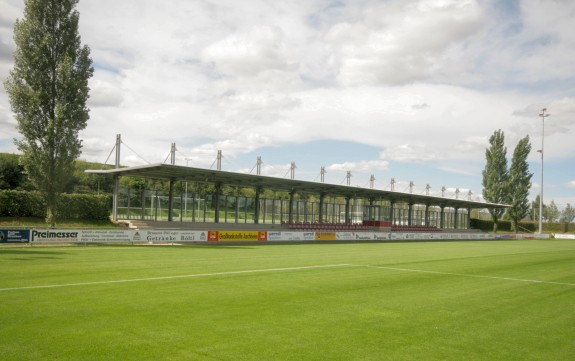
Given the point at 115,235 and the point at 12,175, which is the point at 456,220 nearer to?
the point at 115,235

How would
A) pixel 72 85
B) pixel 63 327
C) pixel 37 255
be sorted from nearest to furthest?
pixel 63 327 → pixel 37 255 → pixel 72 85

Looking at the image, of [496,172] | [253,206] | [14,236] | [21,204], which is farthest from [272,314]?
[496,172]

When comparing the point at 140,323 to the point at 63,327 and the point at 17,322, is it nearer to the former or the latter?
the point at 63,327

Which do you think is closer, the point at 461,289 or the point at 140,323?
the point at 140,323

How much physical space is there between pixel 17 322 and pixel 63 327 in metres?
0.92

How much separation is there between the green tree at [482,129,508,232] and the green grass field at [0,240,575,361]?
68.7 m

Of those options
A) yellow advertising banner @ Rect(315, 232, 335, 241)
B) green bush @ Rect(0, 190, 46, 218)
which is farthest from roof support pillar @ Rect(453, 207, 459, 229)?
green bush @ Rect(0, 190, 46, 218)

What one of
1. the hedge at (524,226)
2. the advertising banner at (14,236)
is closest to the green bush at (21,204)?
the advertising banner at (14,236)

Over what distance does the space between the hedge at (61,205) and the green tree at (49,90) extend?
2.59 meters

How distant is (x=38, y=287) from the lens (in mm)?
11617

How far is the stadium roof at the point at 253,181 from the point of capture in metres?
34.5

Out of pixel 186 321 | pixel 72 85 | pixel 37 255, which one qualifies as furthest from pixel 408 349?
pixel 72 85

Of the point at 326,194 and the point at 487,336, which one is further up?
the point at 326,194

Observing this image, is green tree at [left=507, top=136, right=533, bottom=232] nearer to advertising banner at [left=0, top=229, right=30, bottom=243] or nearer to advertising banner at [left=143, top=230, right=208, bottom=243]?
advertising banner at [left=143, top=230, right=208, bottom=243]
